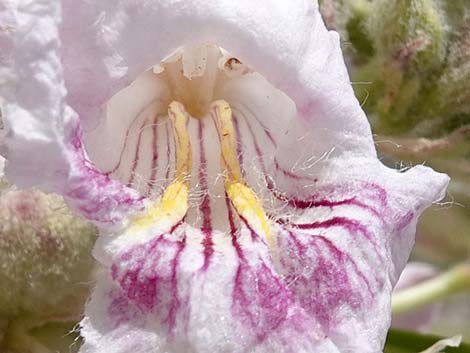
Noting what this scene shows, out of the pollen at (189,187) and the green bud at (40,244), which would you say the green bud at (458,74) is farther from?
the green bud at (40,244)

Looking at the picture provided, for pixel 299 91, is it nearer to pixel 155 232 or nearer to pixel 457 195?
pixel 155 232

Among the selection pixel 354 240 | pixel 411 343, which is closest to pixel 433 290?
A: pixel 411 343

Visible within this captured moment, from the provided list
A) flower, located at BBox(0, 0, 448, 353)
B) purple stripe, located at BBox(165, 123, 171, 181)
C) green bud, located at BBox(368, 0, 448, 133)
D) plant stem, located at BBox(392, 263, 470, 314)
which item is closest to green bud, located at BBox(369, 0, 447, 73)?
green bud, located at BBox(368, 0, 448, 133)

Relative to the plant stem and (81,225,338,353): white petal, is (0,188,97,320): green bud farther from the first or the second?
the plant stem

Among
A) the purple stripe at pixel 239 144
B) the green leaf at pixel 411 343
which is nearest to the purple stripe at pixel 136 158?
the purple stripe at pixel 239 144

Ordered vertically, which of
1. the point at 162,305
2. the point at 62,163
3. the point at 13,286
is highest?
the point at 62,163

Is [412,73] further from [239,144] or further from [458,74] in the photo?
[239,144]

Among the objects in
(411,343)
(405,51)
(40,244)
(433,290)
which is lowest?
(433,290)

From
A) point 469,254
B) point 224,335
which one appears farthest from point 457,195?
point 224,335
